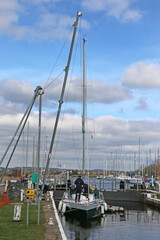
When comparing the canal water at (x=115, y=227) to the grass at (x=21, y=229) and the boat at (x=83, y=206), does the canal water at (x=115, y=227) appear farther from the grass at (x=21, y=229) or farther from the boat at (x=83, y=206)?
the grass at (x=21, y=229)

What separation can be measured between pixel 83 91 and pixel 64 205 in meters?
11.2

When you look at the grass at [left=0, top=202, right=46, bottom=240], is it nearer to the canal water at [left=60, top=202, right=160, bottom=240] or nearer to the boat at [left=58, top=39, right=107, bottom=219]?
the canal water at [left=60, top=202, right=160, bottom=240]

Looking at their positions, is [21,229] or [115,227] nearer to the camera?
[21,229]

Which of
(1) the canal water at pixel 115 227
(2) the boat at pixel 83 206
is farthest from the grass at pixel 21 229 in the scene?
(2) the boat at pixel 83 206

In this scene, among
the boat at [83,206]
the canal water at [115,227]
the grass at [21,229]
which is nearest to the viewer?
the grass at [21,229]

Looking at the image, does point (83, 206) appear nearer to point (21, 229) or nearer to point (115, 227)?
point (115, 227)

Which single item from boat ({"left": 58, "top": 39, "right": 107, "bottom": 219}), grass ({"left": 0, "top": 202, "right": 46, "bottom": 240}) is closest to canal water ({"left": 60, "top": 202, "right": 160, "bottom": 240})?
boat ({"left": 58, "top": 39, "right": 107, "bottom": 219})

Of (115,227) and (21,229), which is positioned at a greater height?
(21,229)

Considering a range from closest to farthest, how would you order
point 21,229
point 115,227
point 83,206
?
point 21,229 < point 115,227 < point 83,206

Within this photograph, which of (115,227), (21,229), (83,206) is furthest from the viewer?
(83,206)

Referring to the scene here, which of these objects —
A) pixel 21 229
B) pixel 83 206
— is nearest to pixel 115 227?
pixel 83 206

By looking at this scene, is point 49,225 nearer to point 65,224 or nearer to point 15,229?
point 15,229

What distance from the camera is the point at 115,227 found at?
20984 millimetres

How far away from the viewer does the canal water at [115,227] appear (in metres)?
17.9
